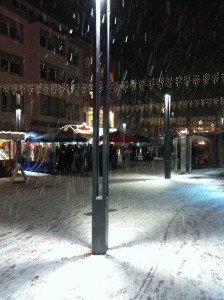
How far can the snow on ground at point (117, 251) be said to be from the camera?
488 centimetres

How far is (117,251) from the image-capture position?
6547mm

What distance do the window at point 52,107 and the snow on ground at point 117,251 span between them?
24549mm

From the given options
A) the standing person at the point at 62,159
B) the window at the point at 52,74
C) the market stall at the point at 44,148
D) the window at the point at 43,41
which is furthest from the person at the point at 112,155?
the window at the point at 43,41

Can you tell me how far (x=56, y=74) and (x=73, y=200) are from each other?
27437 mm

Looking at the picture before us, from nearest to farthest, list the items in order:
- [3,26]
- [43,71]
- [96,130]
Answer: [96,130], [3,26], [43,71]

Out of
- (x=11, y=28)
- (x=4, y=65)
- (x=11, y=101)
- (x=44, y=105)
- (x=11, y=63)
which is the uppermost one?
(x=11, y=28)

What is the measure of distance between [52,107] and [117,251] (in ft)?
106

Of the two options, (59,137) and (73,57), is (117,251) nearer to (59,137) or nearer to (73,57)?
(59,137)

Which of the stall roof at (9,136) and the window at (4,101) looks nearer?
the stall roof at (9,136)

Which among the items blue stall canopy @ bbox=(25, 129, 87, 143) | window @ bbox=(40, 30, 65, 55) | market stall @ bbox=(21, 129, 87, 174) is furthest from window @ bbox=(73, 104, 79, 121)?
blue stall canopy @ bbox=(25, 129, 87, 143)

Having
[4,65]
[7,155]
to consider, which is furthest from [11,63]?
[7,155]

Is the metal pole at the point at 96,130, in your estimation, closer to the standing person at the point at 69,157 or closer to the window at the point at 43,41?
the standing person at the point at 69,157

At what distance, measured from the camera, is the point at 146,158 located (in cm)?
4088

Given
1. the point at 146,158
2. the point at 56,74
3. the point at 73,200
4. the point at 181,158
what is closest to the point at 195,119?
the point at 146,158
